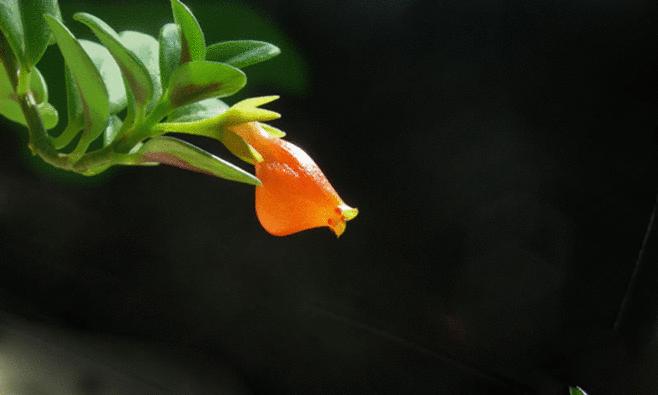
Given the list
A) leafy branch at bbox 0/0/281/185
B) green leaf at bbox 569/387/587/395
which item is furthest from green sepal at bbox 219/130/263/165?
green leaf at bbox 569/387/587/395

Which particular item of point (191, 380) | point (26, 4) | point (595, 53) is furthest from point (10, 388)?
point (595, 53)

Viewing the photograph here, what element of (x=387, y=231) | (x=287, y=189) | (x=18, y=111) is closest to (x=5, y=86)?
(x=18, y=111)

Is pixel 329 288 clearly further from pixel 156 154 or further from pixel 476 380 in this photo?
pixel 156 154

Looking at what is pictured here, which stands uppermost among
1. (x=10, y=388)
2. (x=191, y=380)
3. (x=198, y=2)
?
(x=198, y=2)

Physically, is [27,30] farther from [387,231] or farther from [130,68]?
[387,231]

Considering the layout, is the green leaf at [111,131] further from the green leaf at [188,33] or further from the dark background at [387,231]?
the dark background at [387,231]
